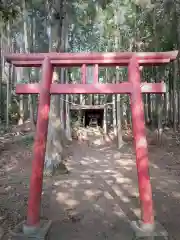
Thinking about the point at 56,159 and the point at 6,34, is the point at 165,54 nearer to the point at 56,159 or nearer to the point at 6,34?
the point at 56,159

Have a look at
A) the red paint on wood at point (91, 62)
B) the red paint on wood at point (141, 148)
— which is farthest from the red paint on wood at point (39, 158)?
the red paint on wood at point (141, 148)

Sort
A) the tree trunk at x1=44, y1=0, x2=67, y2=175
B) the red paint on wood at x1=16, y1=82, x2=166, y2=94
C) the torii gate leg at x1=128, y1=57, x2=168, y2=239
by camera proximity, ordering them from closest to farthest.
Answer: the torii gate leg at x1=128, y1=57, x2=168, y2=239
the red paint on wood at x1=16, y1=82, x2=166, y2=94
the tree trunk at x1=44, y1=0, x2=67, y2=175

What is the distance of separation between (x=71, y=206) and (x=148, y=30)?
11.3 metres

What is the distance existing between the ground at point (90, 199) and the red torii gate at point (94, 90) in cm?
65

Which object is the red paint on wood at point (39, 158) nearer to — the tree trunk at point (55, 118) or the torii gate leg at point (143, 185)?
the torii gate leg at point (143, 185)

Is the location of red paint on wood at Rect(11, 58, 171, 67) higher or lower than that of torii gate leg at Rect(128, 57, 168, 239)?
higher

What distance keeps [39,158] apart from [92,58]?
1857 mm

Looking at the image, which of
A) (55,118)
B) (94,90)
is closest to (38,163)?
(94,90)

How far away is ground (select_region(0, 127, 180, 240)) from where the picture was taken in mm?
4664

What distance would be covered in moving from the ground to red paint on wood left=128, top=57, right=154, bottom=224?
0.60m

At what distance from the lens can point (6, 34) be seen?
16953 millimetres

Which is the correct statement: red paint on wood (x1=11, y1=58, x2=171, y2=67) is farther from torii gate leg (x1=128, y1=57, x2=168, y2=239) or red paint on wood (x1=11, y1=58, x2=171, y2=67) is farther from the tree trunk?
the tree trunk

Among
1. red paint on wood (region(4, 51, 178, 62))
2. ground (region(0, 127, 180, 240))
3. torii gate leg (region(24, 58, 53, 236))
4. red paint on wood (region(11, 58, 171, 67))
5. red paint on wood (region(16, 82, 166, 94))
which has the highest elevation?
red paint on wood (region(4, 51, 178, 62))

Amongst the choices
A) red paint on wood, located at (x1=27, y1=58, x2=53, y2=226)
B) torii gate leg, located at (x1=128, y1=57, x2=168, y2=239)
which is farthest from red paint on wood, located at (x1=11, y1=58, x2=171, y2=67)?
torii gate leg, located at (x1=128, y1=57, x2=168, y2=239)
